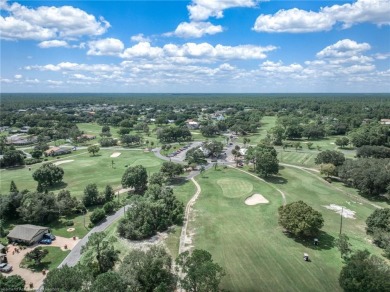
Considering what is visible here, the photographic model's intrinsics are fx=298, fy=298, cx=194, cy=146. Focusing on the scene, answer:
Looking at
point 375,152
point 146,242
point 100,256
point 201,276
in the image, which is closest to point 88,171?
point 146,242

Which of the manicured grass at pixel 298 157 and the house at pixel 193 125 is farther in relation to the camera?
the house at pixel 193 125

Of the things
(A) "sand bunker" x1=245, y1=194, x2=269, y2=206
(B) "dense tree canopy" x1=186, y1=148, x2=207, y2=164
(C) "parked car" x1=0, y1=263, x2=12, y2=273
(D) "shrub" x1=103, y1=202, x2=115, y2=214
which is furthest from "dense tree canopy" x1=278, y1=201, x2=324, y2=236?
(B) "dense tree canopy" x1=186, y1=148, x2=207, y2=164

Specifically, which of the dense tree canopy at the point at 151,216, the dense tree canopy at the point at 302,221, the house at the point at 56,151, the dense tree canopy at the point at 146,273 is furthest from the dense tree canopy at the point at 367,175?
the house at the point at 56,151

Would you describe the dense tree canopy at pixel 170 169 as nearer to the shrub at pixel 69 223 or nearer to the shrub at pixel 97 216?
the shrub at pixel 97 216

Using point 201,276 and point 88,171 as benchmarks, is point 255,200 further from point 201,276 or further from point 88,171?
point 88,171

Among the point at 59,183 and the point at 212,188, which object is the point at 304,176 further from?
the point at 59,183

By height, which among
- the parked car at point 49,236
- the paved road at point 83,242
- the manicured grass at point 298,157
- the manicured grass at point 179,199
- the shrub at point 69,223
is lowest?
the shrub at point 69,223

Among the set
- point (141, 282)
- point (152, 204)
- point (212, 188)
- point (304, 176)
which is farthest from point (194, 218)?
point (304, 176)
